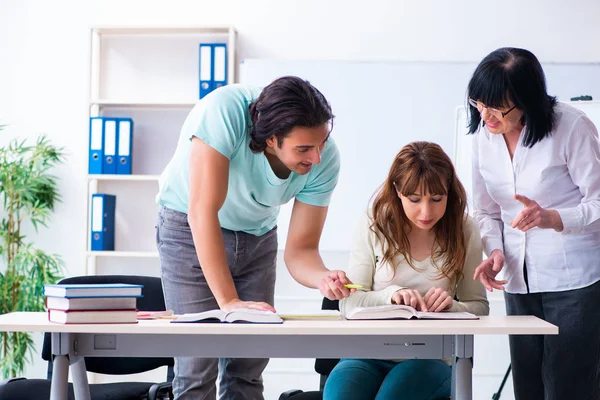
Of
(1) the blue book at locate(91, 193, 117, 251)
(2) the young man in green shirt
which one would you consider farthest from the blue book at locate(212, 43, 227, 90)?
(2) the young man in green shirt

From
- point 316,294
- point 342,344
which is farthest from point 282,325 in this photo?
point 316,294

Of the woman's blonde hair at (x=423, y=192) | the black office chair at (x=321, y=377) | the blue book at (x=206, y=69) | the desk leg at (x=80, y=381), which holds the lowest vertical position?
the black office chair at (x=321, y=377)

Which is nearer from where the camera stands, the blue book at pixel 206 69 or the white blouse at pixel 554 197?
the white blouse at pixel 554 197

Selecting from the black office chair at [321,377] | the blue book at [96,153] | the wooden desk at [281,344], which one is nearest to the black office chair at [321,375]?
the black office chair at [321,377]

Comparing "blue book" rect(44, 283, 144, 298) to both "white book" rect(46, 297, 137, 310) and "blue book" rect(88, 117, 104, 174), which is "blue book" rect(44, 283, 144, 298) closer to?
"white book" rect(46, 297, 137, 310)

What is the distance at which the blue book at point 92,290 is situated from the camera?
1.68 m

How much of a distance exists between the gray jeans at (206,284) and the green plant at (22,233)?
6.71ft

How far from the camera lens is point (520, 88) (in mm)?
1946

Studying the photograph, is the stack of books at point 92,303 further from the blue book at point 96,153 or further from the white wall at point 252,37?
the white wall at point 252,37

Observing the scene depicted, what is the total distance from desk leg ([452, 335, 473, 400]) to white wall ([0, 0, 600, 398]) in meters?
2.38

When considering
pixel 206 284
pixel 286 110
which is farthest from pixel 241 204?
pixel 286 110

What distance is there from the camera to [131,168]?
3.99 meters

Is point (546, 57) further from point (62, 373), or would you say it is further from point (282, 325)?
point (62, 373)

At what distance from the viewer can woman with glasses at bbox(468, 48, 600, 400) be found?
6.38 ft
